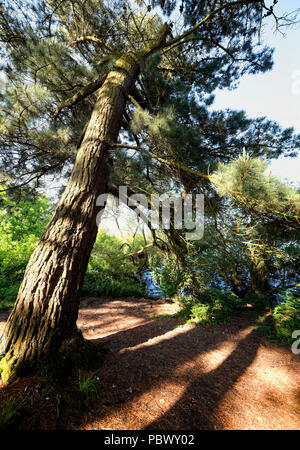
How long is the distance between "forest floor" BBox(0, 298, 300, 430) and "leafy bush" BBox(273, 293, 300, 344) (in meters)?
0.25

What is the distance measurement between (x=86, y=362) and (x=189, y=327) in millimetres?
2402

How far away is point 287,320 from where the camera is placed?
3.35 metres

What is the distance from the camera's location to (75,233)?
6.64ft

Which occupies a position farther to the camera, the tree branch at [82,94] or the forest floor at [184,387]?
the tree branch at [82,94]

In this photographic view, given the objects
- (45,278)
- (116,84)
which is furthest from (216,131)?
(45,278)

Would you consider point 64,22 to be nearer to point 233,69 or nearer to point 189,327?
point 233,69

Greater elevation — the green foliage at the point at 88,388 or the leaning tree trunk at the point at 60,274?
the leaning tree trunk at the point at 60,274

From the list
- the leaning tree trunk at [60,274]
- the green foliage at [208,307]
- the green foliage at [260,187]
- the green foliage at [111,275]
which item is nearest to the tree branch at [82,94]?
the leaning tree trunk at [60,274]

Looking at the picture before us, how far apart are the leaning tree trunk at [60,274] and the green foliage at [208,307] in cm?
287

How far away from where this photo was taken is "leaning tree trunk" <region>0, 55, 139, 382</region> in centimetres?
168

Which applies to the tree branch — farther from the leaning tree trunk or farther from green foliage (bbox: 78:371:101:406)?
green foliage (bbox: 78:371:101:406)

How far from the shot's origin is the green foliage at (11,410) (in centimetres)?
116

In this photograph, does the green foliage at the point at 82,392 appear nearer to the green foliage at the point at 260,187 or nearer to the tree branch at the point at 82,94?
the green foliage at the point at 260,187

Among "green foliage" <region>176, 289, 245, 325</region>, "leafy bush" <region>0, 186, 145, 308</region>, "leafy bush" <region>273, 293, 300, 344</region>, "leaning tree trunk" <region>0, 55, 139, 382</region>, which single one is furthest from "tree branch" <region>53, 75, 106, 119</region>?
"leafy bush" <region>273, 293, 300, 344</region>
